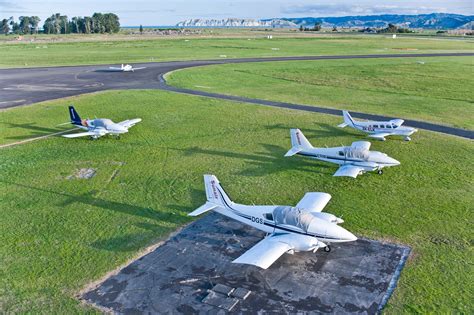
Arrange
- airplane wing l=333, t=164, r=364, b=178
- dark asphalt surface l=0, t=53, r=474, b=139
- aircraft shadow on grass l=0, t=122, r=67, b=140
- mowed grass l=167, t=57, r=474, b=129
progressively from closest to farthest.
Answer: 1. airplane wing l=333, t=164, r=364, b=178
2. aircraft shadow on grass l=0, t=122, r=67, b=140
3. dark asphalt surface l=0, t=53, r=474, b=139
4. mowed grass l=167, t=57, r=474, b=129

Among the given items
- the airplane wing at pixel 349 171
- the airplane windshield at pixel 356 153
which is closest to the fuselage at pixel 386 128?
the airplane windshield at pixel 356 153

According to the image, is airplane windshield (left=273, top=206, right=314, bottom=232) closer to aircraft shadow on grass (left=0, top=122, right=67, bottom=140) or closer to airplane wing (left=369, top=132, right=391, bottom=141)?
airplane wing (left=369, top=132, right=391, bottom=141)

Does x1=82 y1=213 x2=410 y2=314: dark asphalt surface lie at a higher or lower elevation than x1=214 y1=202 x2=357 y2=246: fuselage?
lower

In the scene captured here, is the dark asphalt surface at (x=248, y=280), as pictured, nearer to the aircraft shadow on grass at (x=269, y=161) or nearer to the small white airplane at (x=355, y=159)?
the small white airplane at (x=355, y=159)

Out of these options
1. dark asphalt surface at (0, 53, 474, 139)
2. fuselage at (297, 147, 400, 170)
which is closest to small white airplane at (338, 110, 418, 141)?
dark asphalt surface at (0, 53, 474, 139)

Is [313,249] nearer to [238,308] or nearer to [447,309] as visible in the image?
[238,308]

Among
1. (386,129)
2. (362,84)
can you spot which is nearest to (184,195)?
(386,129)

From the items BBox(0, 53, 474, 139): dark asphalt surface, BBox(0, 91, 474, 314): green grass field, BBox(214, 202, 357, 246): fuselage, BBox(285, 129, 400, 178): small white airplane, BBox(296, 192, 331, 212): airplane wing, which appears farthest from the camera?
BBox(0, 53, 474, 139): dark asphalt surface

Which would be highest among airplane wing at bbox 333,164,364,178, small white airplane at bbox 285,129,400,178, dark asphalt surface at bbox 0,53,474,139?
dark asphalt surface at bbox 0,53,474,139
